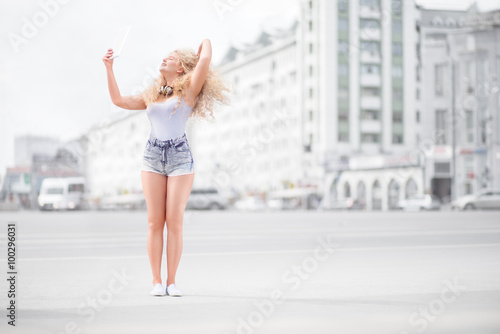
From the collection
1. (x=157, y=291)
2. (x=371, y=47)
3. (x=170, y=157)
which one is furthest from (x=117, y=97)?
(x=371, y=47)

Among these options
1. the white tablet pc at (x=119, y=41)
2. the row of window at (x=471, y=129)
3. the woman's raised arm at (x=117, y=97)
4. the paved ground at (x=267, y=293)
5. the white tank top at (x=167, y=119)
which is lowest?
the paved ground at (x=267, y=293)

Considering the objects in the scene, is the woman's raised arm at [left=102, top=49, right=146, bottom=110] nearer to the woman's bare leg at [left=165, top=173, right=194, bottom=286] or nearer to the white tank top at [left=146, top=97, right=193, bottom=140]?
the white tank top at [left=146, top=97, right=193, bottom=140]

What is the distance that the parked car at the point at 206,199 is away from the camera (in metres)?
62.0

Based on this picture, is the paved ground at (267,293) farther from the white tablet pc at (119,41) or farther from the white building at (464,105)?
the white building at (464,105)

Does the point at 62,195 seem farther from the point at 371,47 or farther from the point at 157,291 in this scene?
the point at 157,291

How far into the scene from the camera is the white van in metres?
58.9

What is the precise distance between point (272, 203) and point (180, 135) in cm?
7902

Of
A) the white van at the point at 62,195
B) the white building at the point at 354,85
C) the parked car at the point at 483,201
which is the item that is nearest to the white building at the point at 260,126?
the white building at the point at 354,85

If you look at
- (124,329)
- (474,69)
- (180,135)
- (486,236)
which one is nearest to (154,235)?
(180,135)

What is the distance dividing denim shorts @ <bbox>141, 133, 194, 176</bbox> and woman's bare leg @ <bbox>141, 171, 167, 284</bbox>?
0.07 m

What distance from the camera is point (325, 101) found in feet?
297

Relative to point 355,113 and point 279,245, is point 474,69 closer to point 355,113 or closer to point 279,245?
point 355,113

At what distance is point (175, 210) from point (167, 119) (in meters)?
0.71

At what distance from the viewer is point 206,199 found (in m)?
62.2
